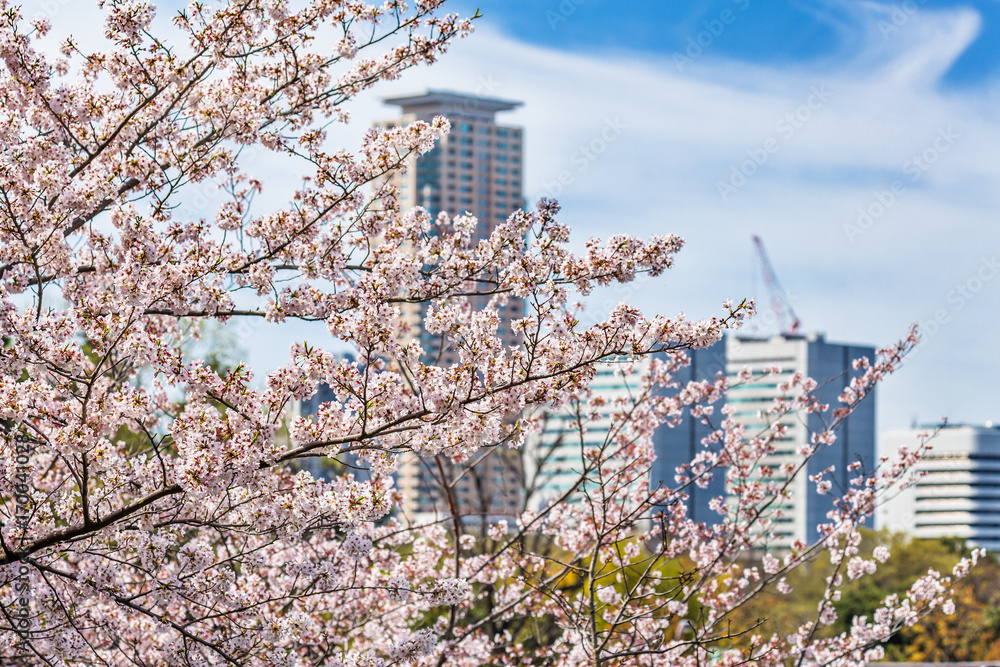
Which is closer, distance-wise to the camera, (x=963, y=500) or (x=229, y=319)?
(x=229, y=319)

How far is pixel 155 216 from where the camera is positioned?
6059 mm

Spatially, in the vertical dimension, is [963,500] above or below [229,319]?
above

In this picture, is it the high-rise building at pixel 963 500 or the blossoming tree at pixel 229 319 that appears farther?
the high-rise building at pixel 963 500

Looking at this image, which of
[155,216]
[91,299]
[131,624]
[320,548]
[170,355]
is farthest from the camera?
[320,548]

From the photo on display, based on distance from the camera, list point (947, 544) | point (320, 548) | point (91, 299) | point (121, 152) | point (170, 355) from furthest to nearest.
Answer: point (947, 544), point (320, 548), point (121, 152), point (91, 299), point (170, 355)

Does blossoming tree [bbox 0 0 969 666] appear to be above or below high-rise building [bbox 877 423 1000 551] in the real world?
below

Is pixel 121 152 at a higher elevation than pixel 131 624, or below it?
higher

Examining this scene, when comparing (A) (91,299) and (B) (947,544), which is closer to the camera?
(A) (91,299)

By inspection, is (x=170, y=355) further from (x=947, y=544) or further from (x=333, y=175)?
(x=947, y=544)

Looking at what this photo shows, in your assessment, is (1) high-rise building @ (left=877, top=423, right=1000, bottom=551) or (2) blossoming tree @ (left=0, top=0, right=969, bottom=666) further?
(1) high-rise building @ (left=877, top=423, right=1000, bottom=551)

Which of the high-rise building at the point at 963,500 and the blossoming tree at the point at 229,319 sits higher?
the high-rise building at the point at 963,500

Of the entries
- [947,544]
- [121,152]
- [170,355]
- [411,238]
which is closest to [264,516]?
[170,355]

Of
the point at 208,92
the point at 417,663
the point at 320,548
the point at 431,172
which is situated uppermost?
the point at 431,172

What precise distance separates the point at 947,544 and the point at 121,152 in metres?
64.1
